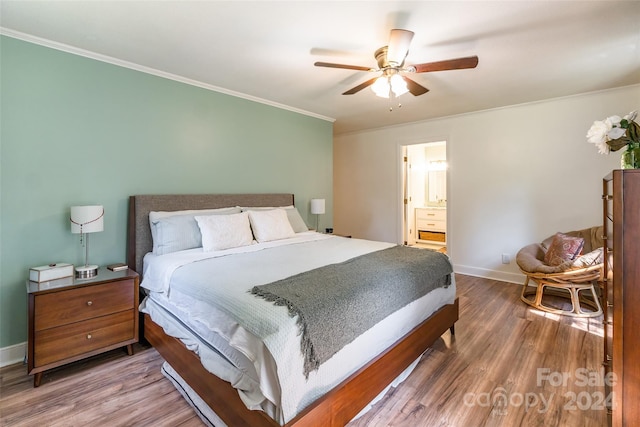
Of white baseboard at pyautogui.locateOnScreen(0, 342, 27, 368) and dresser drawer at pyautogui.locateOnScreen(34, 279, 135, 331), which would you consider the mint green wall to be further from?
dresser drawer at pyautogui.locateOnScreen(34, 279, 135, 331)

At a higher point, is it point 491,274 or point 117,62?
point 117,62

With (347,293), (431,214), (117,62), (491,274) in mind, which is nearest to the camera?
(347,293)

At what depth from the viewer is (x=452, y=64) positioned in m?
2.11

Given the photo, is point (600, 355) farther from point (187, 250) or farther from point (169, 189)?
point (169, 189)

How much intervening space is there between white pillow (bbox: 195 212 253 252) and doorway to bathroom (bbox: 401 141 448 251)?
459 cm

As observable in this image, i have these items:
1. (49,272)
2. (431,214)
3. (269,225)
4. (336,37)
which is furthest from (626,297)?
(431,214)

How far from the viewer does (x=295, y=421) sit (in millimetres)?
1251

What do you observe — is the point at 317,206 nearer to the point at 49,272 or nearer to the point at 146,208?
the point at 146,208

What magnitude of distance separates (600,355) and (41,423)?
12.6 ft

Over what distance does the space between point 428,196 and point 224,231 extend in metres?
5.75

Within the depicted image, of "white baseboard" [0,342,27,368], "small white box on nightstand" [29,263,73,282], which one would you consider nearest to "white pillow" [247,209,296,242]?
"small white box on nightstand" [29,263,73,282]

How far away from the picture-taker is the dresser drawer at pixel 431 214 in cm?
661

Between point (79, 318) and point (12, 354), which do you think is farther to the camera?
point (12, 354)

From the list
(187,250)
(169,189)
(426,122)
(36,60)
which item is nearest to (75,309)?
(187,250)
